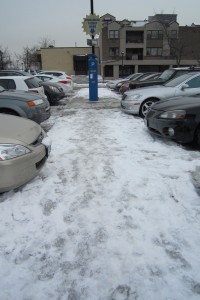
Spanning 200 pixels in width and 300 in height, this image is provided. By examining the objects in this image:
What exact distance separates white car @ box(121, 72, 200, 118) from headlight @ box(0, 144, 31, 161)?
6162mm

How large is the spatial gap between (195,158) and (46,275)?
360 cm

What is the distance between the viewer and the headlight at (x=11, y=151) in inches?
138

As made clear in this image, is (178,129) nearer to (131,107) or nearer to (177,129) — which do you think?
(177,129)

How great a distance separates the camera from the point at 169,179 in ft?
13.9

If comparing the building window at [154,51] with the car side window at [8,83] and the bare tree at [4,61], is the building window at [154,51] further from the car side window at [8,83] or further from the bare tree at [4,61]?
the car side window at [8,83]

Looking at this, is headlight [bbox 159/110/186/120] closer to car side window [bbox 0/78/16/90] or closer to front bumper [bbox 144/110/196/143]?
front bumper [bbox 144/110/196/143]

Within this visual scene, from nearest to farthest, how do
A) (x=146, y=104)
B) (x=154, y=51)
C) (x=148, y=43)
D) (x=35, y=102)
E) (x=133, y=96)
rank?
(x=35, y=102) < (x=146, y=104) < (x=133, y=96) < (x=148, y=43) < (x=154, y=51)

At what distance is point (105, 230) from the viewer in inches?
119

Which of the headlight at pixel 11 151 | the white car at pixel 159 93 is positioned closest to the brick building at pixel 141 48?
the white car at pixel 159 93

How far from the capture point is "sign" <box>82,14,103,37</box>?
12989mm

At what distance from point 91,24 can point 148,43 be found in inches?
1776

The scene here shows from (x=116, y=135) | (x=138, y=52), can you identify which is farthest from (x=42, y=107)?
(x=138, y=52)

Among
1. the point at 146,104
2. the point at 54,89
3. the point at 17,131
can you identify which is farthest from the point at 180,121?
the point at 54,89

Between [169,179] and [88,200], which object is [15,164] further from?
[169,179]
